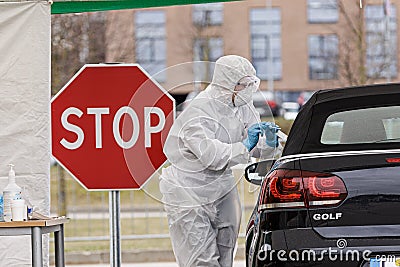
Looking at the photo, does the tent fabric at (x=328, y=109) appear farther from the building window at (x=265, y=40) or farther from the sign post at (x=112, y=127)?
the building window at (x=265, y=40)

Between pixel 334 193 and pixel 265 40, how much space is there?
3244cm

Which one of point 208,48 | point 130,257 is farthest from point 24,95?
point 208,48

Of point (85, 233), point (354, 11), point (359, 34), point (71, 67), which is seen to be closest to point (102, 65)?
point (85, 233)

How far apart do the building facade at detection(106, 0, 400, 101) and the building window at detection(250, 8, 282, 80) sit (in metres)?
0.04

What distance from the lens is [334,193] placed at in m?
4.67

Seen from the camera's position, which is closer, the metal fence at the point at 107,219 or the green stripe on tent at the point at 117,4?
the green stripe on tent at the point at 117,4

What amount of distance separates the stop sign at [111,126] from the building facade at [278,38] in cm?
806

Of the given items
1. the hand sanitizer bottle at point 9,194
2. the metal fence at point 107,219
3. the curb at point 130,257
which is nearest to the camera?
the hand sanitizer bottle at point 9,194

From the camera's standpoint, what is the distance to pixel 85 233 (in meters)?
12.8

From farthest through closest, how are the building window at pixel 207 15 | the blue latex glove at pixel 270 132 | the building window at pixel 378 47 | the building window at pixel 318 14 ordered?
1. the building window at pixel 318 14
2. the building window at pixel 207 15
3. the building window at pixel 378 47
4. the blue latex glove at pixel 270 132

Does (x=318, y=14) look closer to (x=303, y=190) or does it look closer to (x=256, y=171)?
(x=256, y=171)

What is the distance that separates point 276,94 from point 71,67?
2130 centimetres

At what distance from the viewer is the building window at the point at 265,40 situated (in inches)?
1444

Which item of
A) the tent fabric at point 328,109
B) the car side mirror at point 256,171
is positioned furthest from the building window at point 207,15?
the tent fabric at point 328,109
